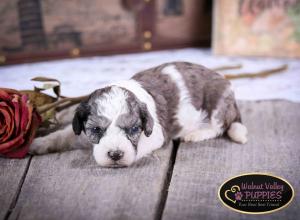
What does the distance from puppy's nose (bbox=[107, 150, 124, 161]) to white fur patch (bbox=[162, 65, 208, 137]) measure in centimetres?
55

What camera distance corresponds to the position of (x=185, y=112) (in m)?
2.75

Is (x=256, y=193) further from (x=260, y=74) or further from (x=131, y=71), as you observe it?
(x=131, y=71)

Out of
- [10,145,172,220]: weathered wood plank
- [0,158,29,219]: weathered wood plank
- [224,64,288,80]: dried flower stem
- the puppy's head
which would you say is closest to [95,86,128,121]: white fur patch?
the puppy's head

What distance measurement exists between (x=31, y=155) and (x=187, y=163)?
85 cm

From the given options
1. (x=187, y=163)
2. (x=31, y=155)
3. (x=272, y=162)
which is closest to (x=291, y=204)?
(x=272, y=162)

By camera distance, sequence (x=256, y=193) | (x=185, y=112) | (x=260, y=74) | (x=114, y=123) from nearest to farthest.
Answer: (x=256, y=193) < (x=114, y=123) < (x=185, y=112) < (x=260, y=74)

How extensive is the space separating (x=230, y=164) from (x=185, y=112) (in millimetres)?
414

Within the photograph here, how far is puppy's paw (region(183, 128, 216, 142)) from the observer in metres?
2.78

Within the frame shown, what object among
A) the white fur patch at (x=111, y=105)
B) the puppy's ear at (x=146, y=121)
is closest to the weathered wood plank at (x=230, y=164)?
the puppy's ear at (x=146, y=121)

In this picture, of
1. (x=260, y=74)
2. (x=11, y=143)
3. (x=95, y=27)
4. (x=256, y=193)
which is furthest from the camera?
(x=95, y=27)

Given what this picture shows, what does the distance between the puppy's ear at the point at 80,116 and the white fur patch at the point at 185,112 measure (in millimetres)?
583

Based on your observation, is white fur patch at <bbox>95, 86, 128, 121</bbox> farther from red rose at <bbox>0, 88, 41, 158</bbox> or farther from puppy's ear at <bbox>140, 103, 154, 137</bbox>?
red rose at <bbox>0, 88, 41, 158</bbox>

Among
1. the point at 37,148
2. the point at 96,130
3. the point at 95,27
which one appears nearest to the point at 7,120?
the point at 37,148

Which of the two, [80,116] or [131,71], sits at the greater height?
[80,116]
